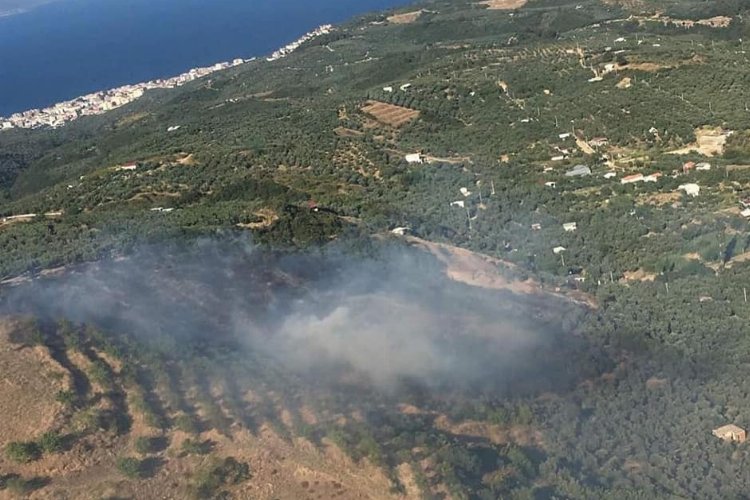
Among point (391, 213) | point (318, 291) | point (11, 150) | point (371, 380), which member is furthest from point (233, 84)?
point (371, 380)

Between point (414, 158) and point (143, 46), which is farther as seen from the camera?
point (143, 46)

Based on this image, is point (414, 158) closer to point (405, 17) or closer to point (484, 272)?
point (484, 272)

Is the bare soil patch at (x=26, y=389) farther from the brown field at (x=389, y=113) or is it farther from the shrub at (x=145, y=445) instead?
the brown field at (x=389, y=113)

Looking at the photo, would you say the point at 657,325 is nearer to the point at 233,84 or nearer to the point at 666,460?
the point at 666,460

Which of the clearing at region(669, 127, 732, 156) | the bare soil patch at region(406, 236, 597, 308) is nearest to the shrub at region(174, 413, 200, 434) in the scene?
the bare soil patch at region(406, 236, 597, 308)

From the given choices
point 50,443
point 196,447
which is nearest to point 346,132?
point 196,447

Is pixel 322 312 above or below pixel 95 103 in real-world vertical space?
above
